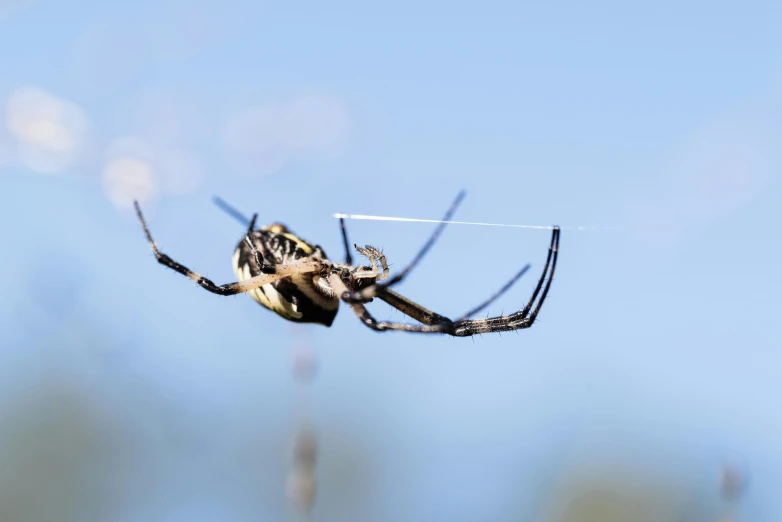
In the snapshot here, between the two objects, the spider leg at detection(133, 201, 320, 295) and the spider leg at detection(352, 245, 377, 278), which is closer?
the spider leg at detection(352, 245, 377, 278)

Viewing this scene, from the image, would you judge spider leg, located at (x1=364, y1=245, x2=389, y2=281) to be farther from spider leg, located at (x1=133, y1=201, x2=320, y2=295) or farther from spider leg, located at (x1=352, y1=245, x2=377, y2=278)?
spider leg, located at (x1=133, y1=201, x2=320, y2=295)

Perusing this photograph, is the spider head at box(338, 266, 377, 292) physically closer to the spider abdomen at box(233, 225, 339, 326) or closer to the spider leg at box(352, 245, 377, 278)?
the spider leg at box(352, 245, 377, 278)

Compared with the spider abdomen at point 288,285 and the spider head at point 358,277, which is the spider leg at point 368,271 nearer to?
the spider head at point 358,277

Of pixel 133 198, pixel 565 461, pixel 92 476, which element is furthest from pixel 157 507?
pixel 133 198

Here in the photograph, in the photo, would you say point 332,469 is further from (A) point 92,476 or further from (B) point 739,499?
(B) point 739,499

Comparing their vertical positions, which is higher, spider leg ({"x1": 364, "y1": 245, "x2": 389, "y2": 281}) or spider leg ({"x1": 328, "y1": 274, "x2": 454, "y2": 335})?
spider leg ({"x1": 364, "y1": 245, "x2": 389, "y2": 281})

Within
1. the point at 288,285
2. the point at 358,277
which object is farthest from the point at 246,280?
the point at 358,277
